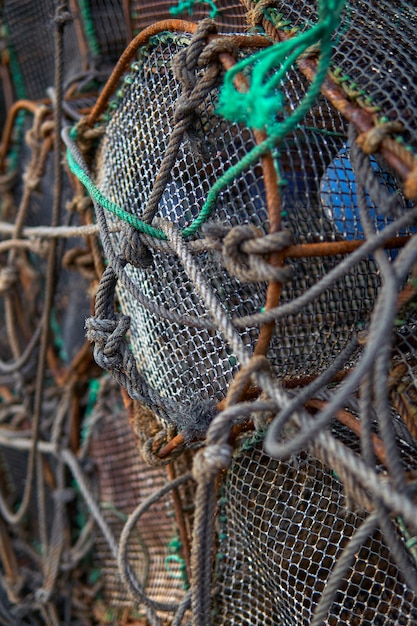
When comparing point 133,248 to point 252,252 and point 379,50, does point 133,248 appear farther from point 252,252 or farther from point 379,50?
point 379,50

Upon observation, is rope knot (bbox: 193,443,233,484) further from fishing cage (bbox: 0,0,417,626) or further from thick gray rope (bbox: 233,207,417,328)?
thick gray rope (bbox: 233,207,417,328)

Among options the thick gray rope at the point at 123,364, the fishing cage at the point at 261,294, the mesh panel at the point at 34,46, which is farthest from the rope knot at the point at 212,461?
the mesh panel at the point at 34,46

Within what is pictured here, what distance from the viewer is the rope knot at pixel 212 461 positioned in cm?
77

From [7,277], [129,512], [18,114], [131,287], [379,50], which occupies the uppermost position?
[379,50]

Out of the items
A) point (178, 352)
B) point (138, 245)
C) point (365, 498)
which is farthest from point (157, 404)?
point (365, 498)

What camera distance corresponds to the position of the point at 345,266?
756 mm

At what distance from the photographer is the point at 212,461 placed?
0.77 m

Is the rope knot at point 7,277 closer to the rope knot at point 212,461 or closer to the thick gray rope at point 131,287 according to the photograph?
the thick gray rope at point 131,287

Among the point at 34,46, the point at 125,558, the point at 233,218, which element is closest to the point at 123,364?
the point at 233,218

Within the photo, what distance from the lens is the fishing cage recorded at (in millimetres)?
770

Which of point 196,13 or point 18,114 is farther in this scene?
point 18,114

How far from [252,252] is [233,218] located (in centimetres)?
20

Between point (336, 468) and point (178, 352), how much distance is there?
1.27 feet

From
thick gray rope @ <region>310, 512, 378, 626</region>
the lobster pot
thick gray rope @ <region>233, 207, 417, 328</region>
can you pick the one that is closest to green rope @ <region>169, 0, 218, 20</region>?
the lobster pot
